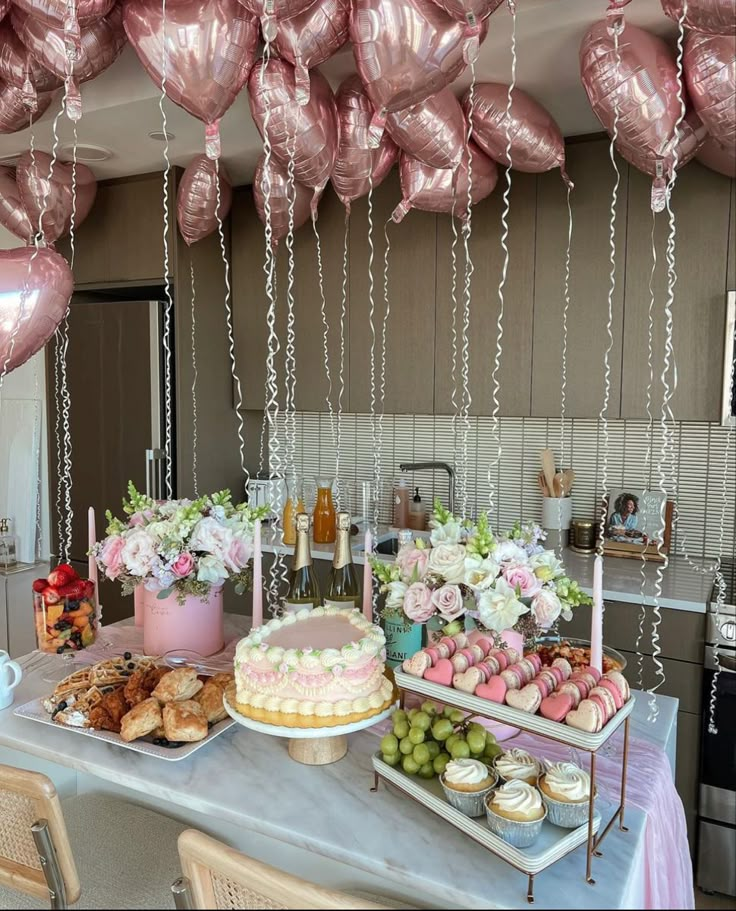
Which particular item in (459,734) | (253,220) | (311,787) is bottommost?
(311,787)

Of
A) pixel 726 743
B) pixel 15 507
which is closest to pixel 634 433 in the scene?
pixel 726 743

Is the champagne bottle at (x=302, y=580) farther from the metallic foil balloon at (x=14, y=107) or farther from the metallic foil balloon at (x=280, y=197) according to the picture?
the metallic foil balloon at (x=14, y=107)

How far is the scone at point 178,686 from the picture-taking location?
135 cm

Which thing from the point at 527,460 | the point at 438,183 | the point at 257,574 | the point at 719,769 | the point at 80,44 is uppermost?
the point at 80,44

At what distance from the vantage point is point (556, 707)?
101cm

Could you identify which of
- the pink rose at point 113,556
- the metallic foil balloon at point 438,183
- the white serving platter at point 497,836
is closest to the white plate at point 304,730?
the white serving platter at point 497,836

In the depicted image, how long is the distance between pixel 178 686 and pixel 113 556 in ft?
1.25

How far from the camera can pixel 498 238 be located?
9.19 feet

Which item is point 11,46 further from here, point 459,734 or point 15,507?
point 15,507

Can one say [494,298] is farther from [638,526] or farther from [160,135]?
[160,135]

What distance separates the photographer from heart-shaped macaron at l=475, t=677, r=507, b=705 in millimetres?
1050

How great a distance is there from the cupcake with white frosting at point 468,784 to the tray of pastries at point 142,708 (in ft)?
1.56

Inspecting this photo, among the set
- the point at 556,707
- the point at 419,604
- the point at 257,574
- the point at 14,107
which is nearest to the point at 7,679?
the point at 257,574

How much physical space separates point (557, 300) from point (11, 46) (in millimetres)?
1945
